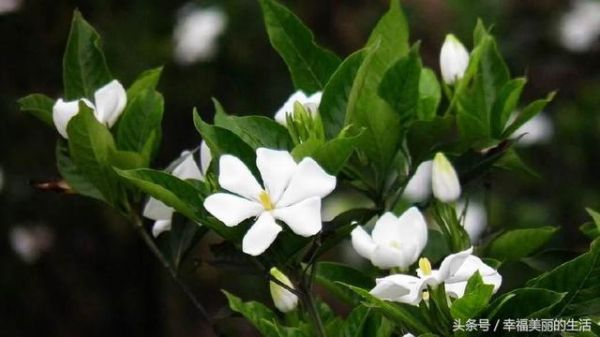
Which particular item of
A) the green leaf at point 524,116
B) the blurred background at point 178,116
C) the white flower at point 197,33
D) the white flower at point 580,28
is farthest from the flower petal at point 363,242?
the white flower at point 580,28

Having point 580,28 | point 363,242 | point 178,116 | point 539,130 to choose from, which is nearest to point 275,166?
point 363,242

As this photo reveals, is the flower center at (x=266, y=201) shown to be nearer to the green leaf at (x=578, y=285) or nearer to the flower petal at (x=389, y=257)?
the flower petal at (x=389, y=257)

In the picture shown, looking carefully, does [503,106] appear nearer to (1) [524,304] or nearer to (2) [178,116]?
(1) [524,304]

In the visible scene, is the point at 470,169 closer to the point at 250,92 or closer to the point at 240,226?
the point at 240,226

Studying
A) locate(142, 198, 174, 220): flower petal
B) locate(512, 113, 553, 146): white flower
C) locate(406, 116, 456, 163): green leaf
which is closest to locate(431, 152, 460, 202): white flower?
locate(406, 116, 456, 163): green leaf

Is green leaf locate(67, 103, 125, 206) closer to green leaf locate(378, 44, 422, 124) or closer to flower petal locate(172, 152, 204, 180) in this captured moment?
flower petal locate(172, 152, 204, 180)

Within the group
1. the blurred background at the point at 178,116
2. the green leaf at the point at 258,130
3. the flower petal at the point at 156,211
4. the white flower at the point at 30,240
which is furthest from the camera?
the white flower at the point at 30,240
